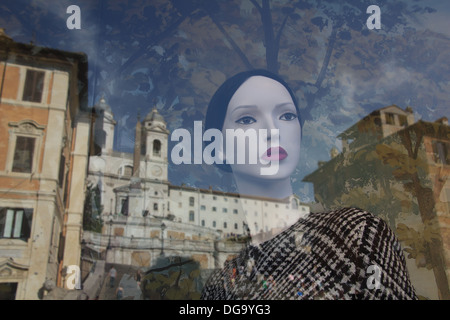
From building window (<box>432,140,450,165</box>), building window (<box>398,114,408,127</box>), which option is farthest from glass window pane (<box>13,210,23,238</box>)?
building window (<box>432,140,450,165</box>)

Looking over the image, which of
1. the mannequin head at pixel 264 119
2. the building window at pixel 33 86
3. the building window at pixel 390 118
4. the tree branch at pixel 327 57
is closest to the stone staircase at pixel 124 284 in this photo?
the mannequin head at pixel 264 119

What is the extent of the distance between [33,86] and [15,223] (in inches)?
30.2

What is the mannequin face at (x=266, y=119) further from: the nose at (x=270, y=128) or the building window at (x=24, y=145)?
the building window at (x=24, y=145)

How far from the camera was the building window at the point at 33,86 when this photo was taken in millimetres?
1939

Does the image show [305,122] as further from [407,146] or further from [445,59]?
[445,59]

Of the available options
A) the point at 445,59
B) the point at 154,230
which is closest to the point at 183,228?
the point at 154,230

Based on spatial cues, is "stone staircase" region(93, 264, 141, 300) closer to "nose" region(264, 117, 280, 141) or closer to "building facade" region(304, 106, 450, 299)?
"nose" region(264, 117, 280, 141)

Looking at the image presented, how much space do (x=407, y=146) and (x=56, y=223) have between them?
231 cm

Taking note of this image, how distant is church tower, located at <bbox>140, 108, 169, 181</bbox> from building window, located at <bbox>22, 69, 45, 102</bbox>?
0.62 meters

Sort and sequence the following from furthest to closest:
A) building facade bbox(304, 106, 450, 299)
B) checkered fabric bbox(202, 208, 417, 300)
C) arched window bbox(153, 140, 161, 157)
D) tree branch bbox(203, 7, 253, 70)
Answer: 1. building facade bbox(304, 106, 450, 299)
2. tree branch bbox(203, 7, 253, 70)
3. arched window bbox(153, 140, 161, 157)
4. checkered fabric bbox(202, 208, 417, 300)

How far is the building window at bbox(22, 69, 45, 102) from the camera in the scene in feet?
6.36

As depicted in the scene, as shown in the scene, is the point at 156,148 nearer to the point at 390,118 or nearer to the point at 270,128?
the point at 270,128

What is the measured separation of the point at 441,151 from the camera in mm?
2529

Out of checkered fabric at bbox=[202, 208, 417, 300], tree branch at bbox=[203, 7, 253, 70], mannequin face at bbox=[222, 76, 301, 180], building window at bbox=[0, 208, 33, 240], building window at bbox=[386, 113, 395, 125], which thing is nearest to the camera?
checkered fabric at bbox=[202, 208, 417, 300]
